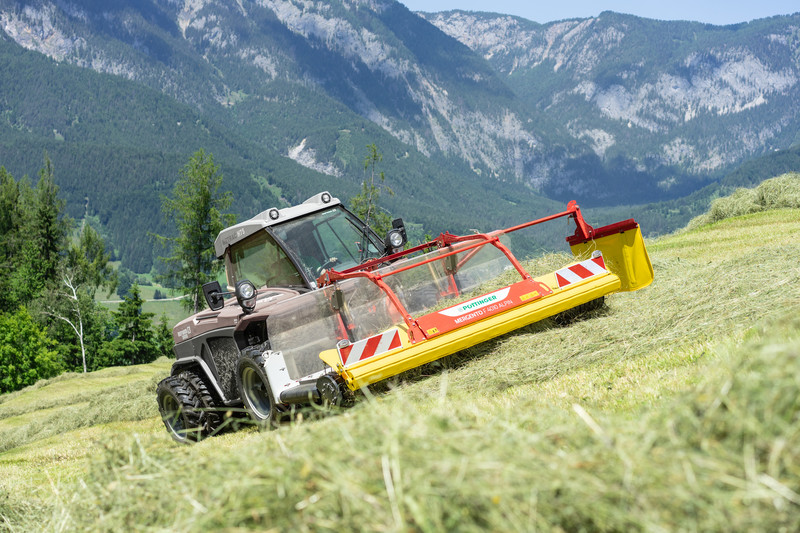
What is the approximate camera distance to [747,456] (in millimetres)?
2162

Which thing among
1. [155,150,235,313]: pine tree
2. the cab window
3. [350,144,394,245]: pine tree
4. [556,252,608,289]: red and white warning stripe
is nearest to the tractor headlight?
the cab window

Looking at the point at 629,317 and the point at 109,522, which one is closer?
the point at 109,522

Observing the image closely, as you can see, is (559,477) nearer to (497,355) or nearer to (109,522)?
(109,522)

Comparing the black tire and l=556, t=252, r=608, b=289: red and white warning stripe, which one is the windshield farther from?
l=556, t=252, r=608, b=289: red and white warning stripe

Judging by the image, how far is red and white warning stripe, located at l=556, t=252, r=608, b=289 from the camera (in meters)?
8.31

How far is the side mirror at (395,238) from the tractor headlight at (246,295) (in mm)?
2219

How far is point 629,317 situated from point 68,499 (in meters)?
5.61

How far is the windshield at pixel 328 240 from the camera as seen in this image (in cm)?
928

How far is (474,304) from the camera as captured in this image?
304 inches

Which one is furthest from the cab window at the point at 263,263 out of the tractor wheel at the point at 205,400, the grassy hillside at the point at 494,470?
the grassy hillside at the point at 494,470

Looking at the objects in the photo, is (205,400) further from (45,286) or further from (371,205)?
(45,286)

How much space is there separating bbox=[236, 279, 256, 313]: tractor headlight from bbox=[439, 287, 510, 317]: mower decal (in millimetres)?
2156

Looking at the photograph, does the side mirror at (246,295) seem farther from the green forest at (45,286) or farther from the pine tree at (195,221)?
the green forest at (45,286)

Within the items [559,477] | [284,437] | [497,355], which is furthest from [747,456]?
[497,355]
